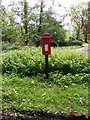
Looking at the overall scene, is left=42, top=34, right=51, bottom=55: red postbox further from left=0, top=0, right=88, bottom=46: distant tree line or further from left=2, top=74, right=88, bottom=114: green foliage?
left=0, top=0, right=88, bottom=46: distant tree line

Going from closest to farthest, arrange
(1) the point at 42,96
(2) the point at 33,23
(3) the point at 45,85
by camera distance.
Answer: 1. (1) the point at 42,96
2. (3) the point at 45,85
3. (2) the point at 33,23

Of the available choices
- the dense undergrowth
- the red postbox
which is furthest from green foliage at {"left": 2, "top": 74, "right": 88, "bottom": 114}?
the red postbox

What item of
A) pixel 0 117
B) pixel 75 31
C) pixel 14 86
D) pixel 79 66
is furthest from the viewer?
pixel 75 31

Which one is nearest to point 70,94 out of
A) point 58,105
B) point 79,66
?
point 58,105

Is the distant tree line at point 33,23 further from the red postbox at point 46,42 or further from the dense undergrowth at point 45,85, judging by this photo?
the red postbox at point 46,42

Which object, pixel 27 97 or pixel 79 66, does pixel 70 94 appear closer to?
pixel 27 97

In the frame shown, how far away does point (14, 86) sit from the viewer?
8.29 feet

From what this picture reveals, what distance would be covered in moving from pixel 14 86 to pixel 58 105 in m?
0.95

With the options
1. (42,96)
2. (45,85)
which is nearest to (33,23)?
(45,85)

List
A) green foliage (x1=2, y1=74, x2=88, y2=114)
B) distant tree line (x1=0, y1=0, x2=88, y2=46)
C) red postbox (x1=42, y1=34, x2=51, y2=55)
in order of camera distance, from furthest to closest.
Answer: distant tree line (x1=0, y1=0, x2=88, y2=46) → red postbox (x1=42, y1=34, x2=51, y2=55) → green foliage (x1=2, y1=74, x2=88, y2=114)

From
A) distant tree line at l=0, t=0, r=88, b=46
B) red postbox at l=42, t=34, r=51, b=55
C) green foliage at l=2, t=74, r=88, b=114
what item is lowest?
green foliage at l=2, t=74, r=88, b=114

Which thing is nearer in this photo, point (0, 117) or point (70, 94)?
point (0, 117)

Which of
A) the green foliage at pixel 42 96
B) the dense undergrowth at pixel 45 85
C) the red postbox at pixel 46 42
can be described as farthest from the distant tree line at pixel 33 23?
the green foliage at pixel 42 96

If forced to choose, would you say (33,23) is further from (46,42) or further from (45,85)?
(45,85)
